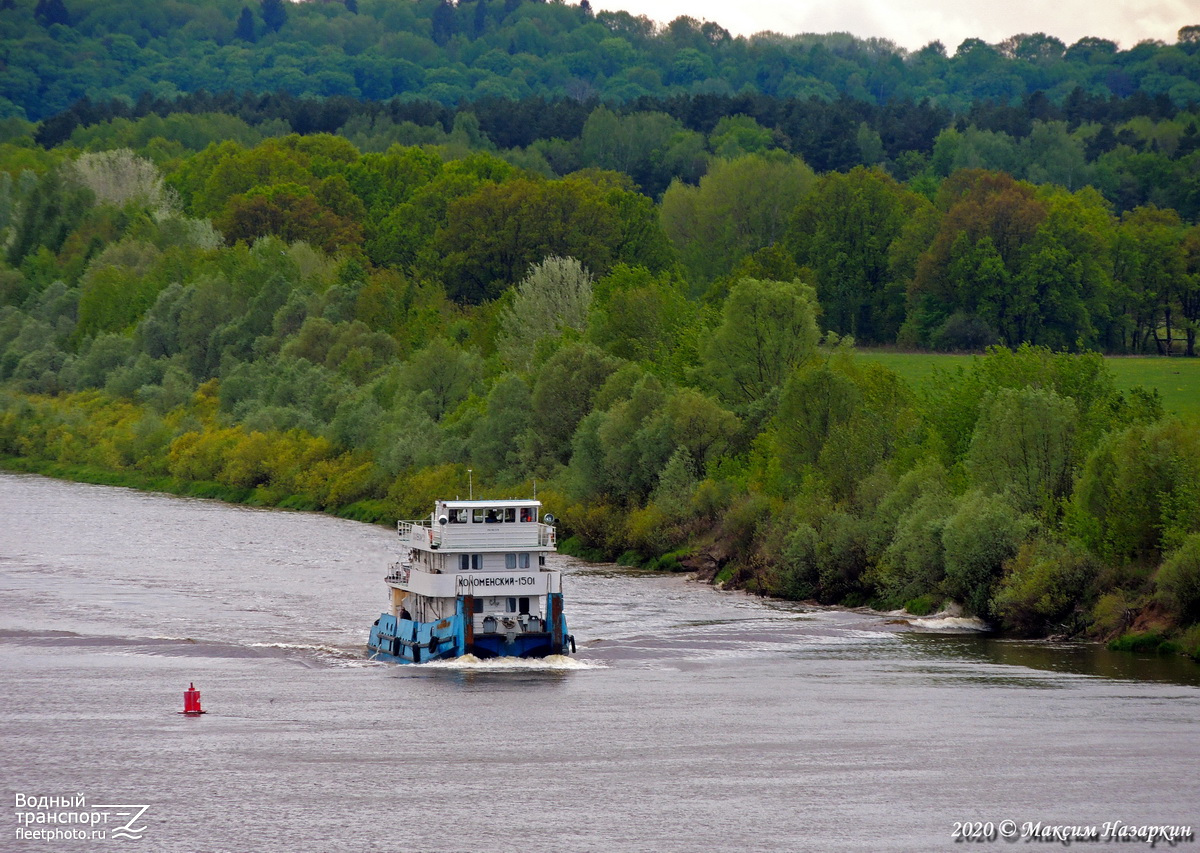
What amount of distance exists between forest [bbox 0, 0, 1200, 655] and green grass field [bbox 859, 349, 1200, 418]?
3434mm

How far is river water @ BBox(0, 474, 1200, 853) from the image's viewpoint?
40.3 m

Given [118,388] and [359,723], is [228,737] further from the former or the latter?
[118,388]

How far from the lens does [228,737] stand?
47.8 metres

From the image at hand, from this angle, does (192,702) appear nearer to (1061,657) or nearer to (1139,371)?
(1061,657)

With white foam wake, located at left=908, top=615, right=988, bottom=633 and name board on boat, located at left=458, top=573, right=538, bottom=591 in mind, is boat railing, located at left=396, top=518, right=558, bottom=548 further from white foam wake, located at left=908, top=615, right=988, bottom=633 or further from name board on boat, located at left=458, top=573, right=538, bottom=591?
white foam wake, located at left=908, top=615, right=988, bottom=633

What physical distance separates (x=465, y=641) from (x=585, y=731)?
11465mm

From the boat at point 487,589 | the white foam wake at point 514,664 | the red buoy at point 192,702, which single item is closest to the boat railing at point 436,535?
the boat at point 487,589

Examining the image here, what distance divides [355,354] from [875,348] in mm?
43320

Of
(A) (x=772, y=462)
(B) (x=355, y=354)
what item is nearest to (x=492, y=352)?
(B) (x=355, y=354)

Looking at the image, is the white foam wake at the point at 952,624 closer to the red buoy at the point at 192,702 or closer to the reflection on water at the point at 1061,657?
the reflection on water at the point at 1061,657

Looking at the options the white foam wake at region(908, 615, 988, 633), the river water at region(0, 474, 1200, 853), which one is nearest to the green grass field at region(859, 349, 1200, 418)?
the white foam wake at region(908, 615, 988, 633)

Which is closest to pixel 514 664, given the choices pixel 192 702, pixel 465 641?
pixel 465 641

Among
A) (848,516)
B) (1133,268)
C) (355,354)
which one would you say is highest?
(1133,268)

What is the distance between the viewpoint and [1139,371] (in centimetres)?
10869
